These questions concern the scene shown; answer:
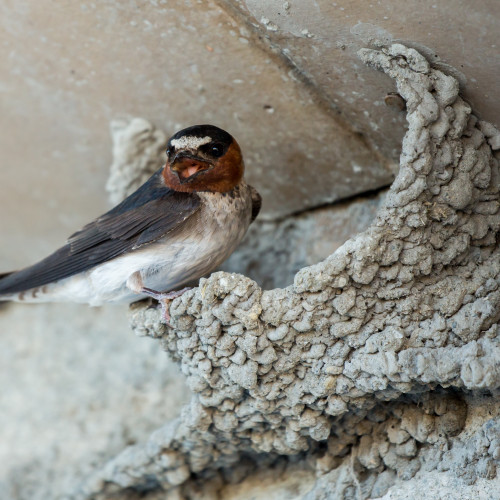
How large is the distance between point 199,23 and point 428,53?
0.74m

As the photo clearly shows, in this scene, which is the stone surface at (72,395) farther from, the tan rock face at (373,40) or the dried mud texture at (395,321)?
the tan rock face at (373,40)

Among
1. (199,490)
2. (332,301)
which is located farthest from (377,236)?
(199,490)

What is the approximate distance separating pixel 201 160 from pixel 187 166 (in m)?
0.06

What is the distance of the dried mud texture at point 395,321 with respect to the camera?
2.48 m

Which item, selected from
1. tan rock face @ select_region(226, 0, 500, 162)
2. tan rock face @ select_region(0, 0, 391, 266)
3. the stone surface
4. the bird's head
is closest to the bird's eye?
the bird's head

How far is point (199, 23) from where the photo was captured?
2.75 m

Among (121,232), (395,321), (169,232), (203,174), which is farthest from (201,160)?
(395,321)

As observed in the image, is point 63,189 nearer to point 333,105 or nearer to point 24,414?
point 24,414

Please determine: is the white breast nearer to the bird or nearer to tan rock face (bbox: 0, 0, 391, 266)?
the bird

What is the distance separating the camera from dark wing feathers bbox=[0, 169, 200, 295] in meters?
2.81

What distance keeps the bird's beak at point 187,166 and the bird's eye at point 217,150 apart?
0.12 ft

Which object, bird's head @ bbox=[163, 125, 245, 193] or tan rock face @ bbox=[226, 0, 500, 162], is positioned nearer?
tan rock face @ bbox=[226, 0, 500, 162]

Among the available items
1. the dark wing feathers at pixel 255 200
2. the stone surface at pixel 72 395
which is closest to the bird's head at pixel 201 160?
the dark wing feathers at pixel 255 200

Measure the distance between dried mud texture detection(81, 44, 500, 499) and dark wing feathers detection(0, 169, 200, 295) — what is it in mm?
280
